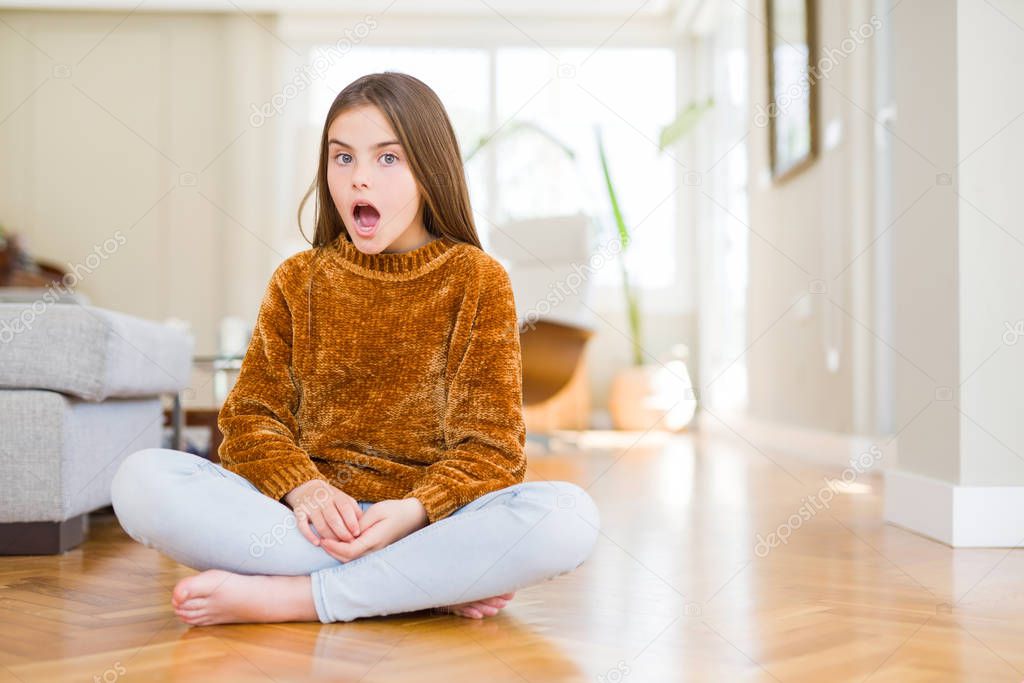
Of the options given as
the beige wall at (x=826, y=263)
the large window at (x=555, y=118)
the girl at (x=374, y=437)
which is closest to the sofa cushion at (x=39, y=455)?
the girl at (x=374, y=437)

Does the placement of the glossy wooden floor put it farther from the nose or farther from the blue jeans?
the nose

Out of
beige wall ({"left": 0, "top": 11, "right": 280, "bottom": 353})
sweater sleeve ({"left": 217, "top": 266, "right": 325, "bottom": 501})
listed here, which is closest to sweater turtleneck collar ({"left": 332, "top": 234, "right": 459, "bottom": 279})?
sweater sleeve ({"left": 217, "top": 266, "right": 325, "bottom": 501})

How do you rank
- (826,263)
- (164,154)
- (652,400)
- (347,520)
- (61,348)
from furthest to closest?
(164,154) → (652,400) → (826,263) → (61,348) → (347,520)

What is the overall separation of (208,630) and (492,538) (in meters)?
0.37

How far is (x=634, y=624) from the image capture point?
1.29 meters

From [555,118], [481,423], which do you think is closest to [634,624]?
[481,423]

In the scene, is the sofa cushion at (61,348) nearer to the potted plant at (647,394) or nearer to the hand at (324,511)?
the hand at (324,511)

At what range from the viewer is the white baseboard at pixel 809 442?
3332 millimetres

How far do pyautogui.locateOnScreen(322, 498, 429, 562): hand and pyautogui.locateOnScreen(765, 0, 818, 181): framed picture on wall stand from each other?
301 cm

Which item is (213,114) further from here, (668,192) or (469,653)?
(469,653)

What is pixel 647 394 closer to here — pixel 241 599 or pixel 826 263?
pixel 826 263

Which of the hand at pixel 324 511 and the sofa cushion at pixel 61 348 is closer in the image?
the hand at pixel 324 511

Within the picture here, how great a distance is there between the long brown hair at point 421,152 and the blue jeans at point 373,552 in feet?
1.34

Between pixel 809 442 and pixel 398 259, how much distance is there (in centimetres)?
271
